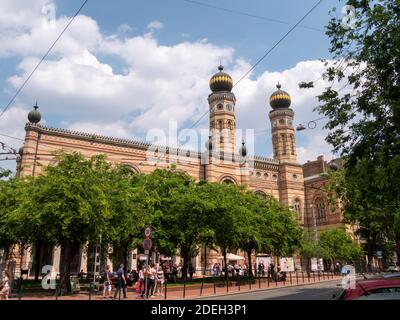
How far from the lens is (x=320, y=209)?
49.1 metres

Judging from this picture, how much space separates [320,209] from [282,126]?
12.1m

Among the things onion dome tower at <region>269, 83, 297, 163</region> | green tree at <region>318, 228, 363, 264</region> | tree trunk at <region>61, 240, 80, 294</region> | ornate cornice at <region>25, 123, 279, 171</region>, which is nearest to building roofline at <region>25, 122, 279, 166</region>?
ornate cornice at <region>25, 123, 279, 171</region>

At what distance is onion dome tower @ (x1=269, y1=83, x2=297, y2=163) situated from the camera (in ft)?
160

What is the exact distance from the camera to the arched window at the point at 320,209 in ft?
159

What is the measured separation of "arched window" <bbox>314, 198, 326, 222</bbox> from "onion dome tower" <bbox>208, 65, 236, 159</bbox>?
47.6ft

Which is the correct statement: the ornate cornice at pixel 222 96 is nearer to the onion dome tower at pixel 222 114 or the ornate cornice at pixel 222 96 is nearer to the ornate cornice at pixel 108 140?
the onion dome tower at pixel 222 114

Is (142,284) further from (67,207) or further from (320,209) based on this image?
(320,209)

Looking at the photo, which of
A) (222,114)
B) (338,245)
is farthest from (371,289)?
(222,114)

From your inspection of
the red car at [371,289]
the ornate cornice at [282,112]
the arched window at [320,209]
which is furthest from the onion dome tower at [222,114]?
the red car at [371,289]

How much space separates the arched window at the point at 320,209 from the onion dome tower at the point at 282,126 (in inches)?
253

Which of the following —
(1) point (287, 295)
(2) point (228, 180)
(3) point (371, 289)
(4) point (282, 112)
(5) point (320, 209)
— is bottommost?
(1) point (287, 295)
